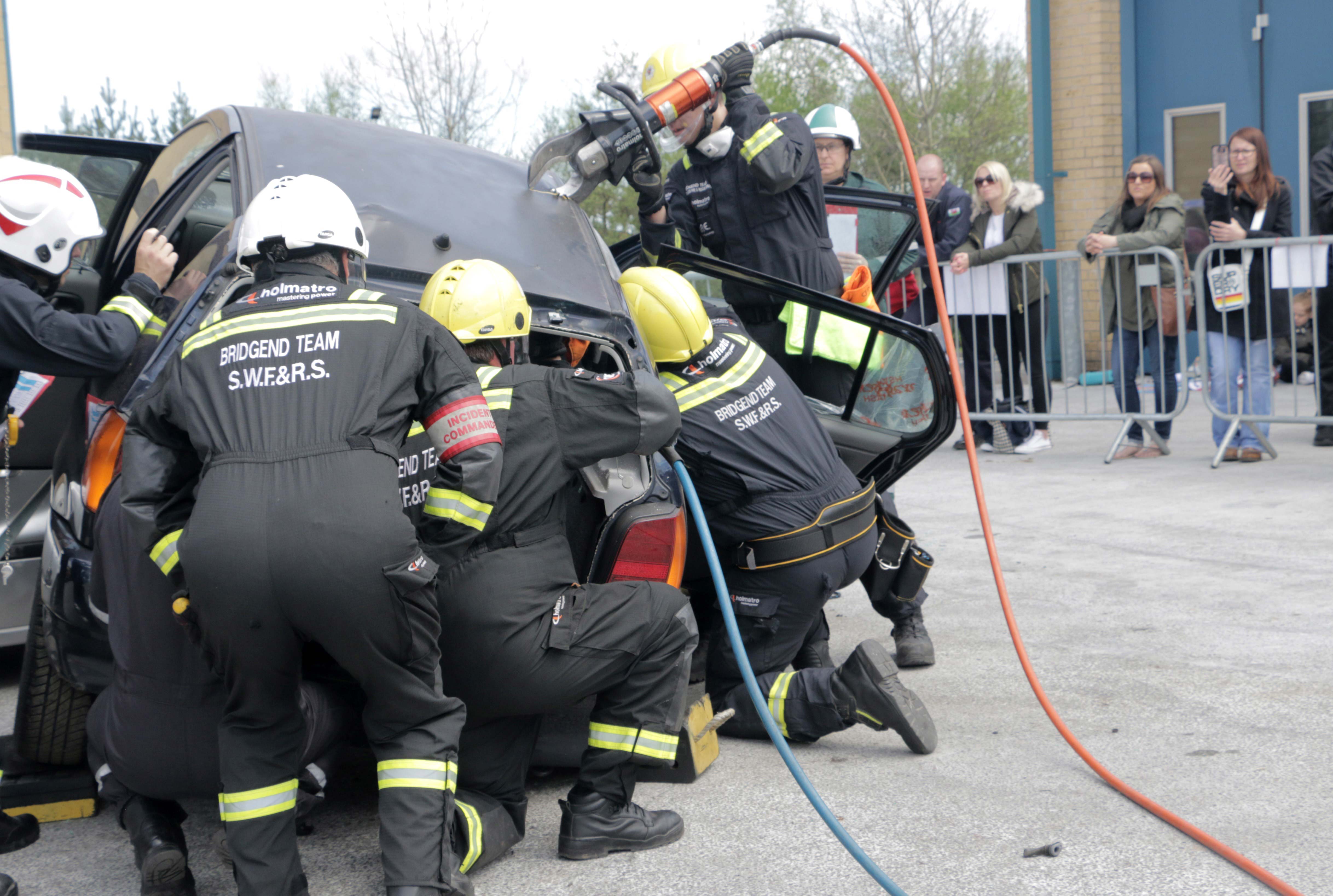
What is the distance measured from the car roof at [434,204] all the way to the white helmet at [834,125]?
202cm

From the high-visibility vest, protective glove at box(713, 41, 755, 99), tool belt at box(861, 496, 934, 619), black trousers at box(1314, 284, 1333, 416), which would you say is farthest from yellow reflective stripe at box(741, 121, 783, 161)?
black trousers at box(1314, 284, 1333, 416)

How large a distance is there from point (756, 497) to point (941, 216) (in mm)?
4624

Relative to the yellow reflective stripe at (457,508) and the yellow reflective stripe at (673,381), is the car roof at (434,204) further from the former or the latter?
the yellow reflective stripe at (457,508)

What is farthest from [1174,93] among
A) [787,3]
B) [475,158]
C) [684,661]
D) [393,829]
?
[787,3]

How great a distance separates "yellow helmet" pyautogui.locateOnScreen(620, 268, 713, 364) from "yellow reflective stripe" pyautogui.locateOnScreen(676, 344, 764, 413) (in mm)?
109

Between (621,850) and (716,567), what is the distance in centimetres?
77

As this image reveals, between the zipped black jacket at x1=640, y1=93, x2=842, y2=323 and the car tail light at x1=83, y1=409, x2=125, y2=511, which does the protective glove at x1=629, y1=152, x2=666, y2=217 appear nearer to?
the zipped black jacket at x1=640, y1=93, x2=842, y2=323

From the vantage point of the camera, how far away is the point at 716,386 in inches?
146

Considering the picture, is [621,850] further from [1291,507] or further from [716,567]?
[1291,507]

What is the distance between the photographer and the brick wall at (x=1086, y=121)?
13.0m

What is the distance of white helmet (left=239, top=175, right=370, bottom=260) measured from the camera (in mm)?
2787

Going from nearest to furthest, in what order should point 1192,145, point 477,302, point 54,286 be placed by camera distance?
point 477,302 < point 54,286 < point 1192,145

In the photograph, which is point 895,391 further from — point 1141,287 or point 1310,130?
point 1310,130

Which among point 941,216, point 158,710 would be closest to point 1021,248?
point 941,216
